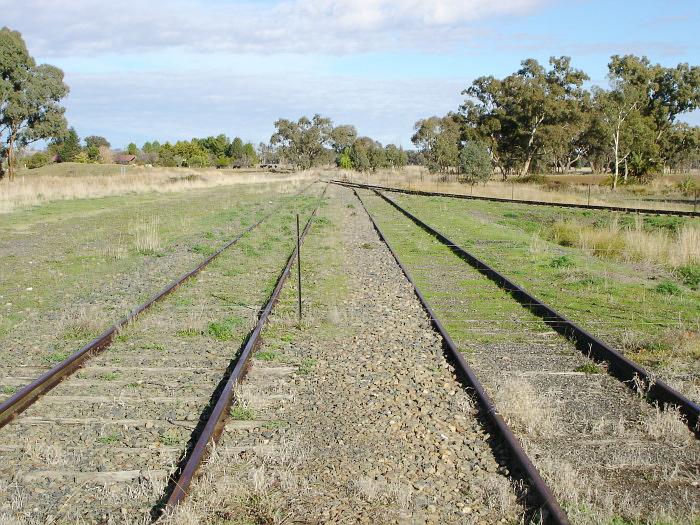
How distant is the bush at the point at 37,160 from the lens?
113394 mm

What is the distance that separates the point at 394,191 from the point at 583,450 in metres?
44.4

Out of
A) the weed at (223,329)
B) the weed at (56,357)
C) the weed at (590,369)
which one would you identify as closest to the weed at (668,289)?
the weed at (590,369)

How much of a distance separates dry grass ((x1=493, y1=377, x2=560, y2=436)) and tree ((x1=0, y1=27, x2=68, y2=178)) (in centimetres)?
5982

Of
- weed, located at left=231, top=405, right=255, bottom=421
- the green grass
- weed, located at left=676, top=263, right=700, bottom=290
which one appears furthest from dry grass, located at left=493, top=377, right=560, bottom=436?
weed, located at left=676, top=263, right=700, bottom=290

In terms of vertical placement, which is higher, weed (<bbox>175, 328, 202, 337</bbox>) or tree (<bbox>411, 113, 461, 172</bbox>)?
tree (<bbox>411, 113, 461, 172</bbox>)

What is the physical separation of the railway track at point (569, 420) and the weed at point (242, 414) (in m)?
2.11

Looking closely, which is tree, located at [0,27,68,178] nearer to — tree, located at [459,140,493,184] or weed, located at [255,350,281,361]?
tree, located at [459,140,493,184]

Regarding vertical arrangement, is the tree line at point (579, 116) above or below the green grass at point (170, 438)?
above

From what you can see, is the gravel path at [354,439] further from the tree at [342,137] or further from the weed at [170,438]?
the tree at [342,137]

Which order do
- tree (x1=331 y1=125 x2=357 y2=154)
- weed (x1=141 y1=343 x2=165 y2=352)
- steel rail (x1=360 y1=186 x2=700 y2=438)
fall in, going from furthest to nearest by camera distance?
tree (x1=331 y1=125 x2=357 y2=154) → weed (x1=141 y1=343 x2=165 y2=352) → steel rail (x1=360 y1=186 x2=700 y2=438)

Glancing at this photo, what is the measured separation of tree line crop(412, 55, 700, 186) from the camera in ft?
223

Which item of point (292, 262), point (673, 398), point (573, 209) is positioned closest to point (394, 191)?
point (573, 209)

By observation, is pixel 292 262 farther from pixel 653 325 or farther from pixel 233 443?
pixel 233 443

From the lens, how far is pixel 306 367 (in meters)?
7.45
